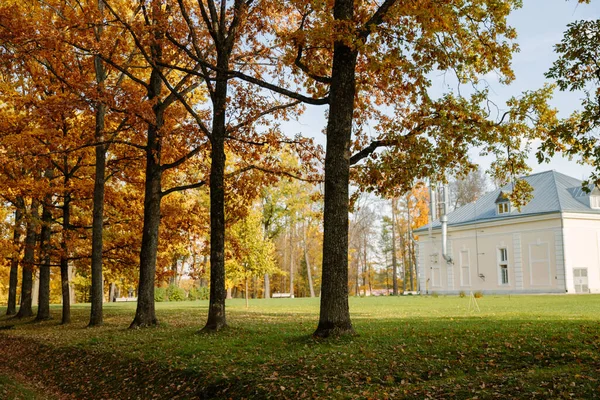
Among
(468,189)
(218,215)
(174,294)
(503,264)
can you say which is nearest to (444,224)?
(503,264)

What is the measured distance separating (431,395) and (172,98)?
1299 centimetres

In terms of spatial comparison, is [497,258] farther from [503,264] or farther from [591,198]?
[591,198]

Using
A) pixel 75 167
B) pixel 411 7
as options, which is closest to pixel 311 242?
pixel 75 167

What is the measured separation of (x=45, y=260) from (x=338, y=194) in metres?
14.2

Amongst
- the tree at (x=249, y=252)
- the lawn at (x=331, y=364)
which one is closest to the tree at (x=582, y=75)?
the lawn at (x=331, y=364)

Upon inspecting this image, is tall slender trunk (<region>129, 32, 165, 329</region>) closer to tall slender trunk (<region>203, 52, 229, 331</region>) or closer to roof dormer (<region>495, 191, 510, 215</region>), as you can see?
tall slender trunk (<region>203, 52, 229, 331</region>)

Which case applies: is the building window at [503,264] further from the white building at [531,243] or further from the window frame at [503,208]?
the window frame at [503,208]

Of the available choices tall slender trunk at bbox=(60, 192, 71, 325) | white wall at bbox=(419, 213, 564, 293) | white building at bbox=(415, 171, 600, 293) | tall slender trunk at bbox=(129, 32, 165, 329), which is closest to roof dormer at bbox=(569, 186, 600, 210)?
white building at bbox=(415, 171, 600, 293)

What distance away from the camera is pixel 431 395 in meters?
6.70

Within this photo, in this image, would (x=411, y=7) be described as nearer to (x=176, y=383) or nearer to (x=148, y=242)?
(x=176, y=383)

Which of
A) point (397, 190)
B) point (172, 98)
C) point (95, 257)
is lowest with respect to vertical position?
point (95, 257)

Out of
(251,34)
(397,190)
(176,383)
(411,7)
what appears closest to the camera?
(176,383)

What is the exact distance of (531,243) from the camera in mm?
40812

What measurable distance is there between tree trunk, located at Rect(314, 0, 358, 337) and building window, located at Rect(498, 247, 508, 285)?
35.6 metres
